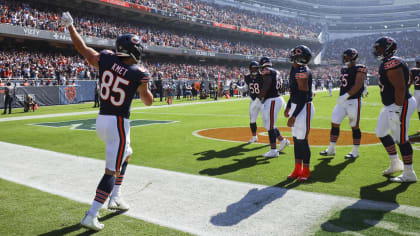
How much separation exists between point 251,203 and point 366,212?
136cm

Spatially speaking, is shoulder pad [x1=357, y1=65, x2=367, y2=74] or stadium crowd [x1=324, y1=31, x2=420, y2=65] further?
stadium crowd [x1=324, y1=31, x2=420, y2=65]

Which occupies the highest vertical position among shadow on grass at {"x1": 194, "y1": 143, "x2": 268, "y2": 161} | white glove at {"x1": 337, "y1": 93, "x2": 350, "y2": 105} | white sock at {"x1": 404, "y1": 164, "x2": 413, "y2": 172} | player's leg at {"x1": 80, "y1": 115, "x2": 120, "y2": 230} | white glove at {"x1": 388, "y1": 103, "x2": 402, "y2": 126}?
A: white glove at {"x1": 337, "y1": 93, "x2": 350, "y2": 105}

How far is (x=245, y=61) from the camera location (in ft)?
188

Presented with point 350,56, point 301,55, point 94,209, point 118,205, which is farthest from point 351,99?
point 94,209

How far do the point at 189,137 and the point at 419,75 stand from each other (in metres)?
7.42

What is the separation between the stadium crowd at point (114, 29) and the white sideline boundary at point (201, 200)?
27.2m

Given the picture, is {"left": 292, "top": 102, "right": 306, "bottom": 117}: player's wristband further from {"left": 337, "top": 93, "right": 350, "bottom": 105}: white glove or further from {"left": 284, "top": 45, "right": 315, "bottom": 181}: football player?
{"left": 337, "top": 93, "right": 350, "bottom": 105}: white glove

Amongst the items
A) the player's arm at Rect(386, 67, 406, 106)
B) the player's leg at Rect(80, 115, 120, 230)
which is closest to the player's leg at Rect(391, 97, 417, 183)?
the player's arm at Rect(386, 67, 406, 106)

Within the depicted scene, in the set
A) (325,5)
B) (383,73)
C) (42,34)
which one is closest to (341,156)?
(383,73)

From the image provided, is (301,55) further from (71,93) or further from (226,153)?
(71,93)

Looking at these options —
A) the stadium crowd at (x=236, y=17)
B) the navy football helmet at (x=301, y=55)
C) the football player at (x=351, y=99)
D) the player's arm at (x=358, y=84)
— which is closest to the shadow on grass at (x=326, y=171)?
the football player at (x=351, y=99)

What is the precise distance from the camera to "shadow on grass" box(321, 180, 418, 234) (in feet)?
11.6

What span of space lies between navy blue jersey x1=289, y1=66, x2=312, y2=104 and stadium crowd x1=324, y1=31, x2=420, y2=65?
72995 mm

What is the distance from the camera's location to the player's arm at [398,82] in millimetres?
5180
